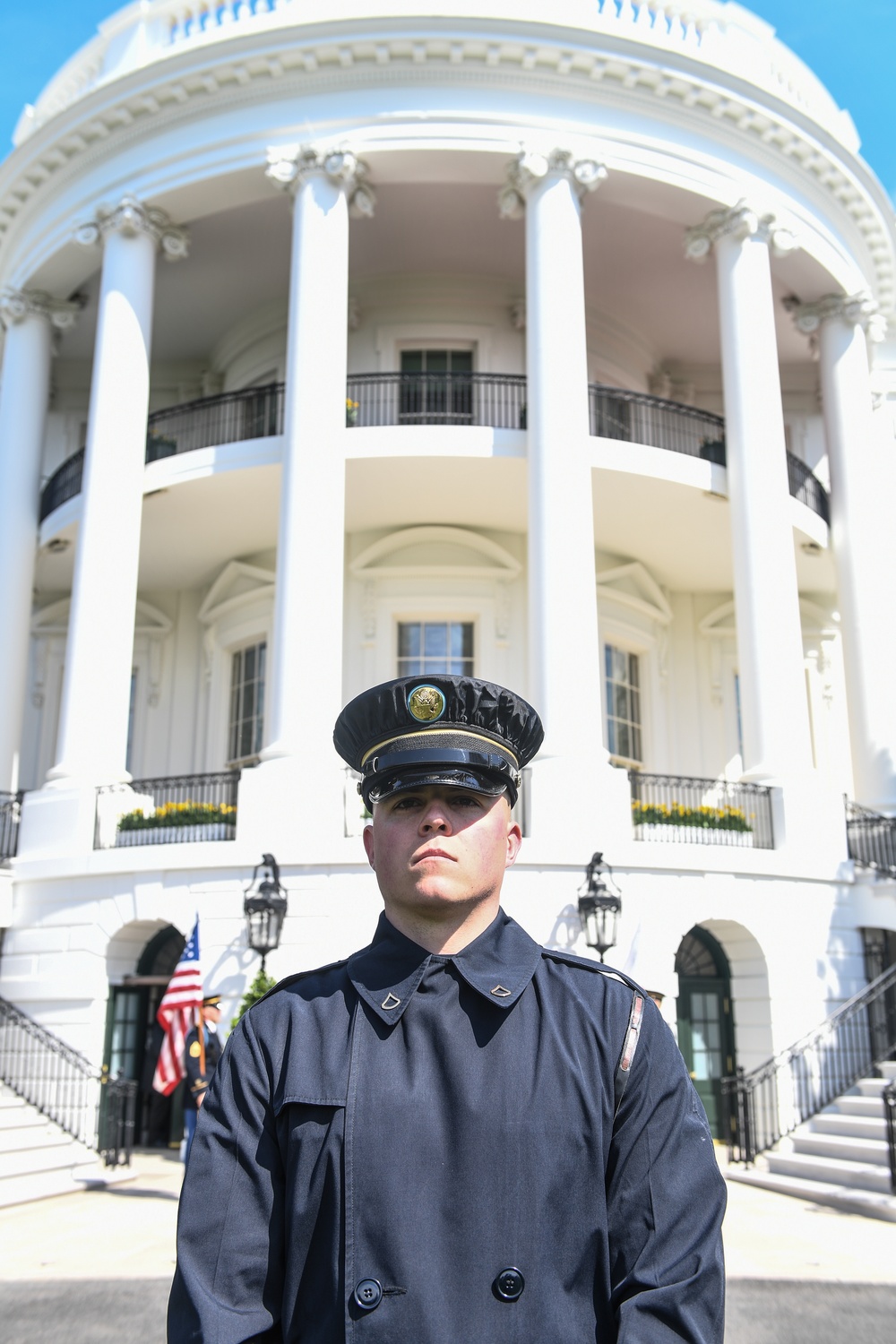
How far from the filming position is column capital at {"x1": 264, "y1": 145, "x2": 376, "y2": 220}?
1692 centimetres

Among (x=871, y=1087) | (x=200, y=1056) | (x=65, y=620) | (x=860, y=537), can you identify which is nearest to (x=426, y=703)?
(x=200, y=1056)

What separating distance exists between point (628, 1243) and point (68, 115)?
65.5ft

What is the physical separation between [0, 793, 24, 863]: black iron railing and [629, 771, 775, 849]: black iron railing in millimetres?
8811

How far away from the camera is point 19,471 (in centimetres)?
1923

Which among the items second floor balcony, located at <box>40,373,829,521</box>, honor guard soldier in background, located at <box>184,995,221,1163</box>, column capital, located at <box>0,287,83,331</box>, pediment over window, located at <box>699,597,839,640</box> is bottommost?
honor guard soldier in background, located at <box>184,995,221,1163</box>

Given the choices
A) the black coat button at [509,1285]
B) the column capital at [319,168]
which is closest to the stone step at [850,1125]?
the black coat button at [509,1285]

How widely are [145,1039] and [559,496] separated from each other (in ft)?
29.7

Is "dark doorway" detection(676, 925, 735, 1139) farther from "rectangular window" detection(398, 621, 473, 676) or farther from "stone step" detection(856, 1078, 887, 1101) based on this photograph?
"rectangular window" detection(398, 621, 473, 676)

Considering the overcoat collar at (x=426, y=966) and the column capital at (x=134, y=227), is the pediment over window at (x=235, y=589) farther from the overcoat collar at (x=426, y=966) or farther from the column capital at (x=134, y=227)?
the overcoat collar at (x=426, y=966)

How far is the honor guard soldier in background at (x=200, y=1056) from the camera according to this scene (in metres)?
9.92

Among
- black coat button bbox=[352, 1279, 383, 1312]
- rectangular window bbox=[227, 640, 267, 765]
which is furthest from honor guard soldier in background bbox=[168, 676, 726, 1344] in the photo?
rectangular window bbox=[227, 640, 267, 765]

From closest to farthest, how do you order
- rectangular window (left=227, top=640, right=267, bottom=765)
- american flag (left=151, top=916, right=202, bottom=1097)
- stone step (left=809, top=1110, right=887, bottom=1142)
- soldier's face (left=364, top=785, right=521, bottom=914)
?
soldier's face (left=364, top=785, right=521, bottom=914) → american flag (left=151, top=916, right=202, bottom=1097) → stone step (left=809, top=1110, right=887, bottom=1142) → rectangular window (left=227, top=640, right=267, bottom=765)

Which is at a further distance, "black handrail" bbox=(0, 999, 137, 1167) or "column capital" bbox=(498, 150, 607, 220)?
"column capital" bbox=(498, 150, 607, 220)

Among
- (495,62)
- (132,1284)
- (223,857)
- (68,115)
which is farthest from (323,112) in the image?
(132,1284)
